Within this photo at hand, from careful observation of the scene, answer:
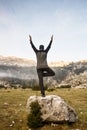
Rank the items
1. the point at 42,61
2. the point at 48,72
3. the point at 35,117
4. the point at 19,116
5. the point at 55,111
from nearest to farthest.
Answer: the point at 35,117
the point at 55,111
the point at 42,61
the point at 48,72
the point at 19,116

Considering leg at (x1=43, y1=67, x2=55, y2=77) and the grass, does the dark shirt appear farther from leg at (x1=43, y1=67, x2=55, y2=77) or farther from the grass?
the grass

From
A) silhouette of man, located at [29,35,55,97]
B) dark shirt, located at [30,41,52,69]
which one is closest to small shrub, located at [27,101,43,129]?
silhouette of man, located at [29,35,55,97]

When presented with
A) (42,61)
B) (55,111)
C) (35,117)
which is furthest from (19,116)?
(42,61)

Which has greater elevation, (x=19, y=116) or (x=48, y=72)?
(x=48, y=72)

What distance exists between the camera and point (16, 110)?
2620 cm

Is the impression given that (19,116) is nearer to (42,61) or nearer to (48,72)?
(48,72)

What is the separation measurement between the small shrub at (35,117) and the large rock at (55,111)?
1.12 ft

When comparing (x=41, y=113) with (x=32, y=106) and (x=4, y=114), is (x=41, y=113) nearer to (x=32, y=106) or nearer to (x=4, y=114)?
(x=32, y=106)

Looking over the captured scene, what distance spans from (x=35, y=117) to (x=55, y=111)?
4.42 feet

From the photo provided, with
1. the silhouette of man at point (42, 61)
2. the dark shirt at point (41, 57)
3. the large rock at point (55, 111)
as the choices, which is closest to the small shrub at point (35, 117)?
the large rock at point (55, 111)

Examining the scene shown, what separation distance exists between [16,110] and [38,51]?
17.3 ft

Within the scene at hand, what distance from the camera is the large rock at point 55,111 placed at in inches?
888

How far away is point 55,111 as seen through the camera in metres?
22.7

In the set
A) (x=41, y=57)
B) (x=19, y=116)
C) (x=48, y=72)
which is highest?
(x=41, y=57)
